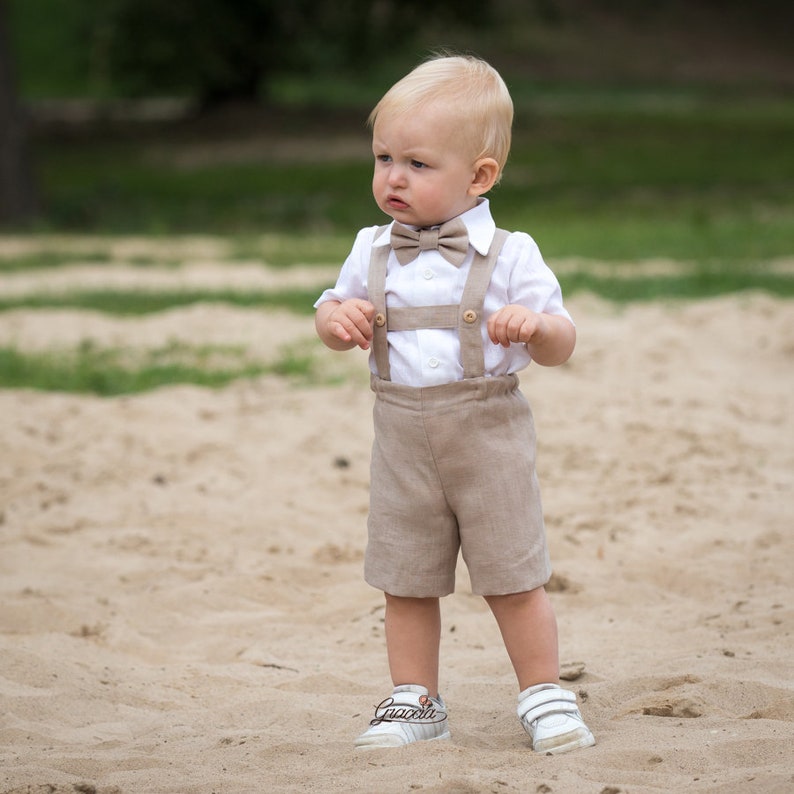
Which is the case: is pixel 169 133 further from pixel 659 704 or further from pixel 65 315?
pixel 659 704

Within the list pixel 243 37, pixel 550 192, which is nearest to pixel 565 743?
pixel 550 192

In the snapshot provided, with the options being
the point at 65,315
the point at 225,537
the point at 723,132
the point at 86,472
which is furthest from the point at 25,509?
the point at 723,132

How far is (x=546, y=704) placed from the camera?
9.87 ft

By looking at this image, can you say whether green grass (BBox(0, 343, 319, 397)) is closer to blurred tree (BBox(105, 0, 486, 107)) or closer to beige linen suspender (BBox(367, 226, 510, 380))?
beige linen suspender (BBox(367, 226, 510, 380))

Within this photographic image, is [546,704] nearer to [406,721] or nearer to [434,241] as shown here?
[406,721]

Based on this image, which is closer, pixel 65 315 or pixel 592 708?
pixel 592 708

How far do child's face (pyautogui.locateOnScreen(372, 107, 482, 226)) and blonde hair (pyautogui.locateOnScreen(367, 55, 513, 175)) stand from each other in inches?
0.8

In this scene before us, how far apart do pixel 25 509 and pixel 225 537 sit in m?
0.86

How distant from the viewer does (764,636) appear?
3756 mm

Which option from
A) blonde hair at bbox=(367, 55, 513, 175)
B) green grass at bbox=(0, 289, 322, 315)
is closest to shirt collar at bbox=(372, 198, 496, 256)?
blonde hair at bbox=(367, 55, 513, 175)

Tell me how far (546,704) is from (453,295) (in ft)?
3.08

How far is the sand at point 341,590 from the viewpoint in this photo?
295cm

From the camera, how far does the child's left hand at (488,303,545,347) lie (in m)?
2.84

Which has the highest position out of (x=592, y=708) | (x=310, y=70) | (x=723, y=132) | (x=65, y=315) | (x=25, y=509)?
(x=310, y=70)
